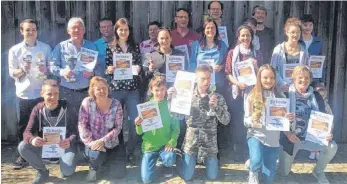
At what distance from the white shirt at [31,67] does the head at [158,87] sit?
4.60ft

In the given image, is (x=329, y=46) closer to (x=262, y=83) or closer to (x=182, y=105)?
(x=262, y=83)

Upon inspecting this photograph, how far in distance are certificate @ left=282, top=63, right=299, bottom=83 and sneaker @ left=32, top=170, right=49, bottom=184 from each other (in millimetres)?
3085

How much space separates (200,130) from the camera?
6.05 meters

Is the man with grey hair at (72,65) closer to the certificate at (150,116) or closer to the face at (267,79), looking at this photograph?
the certificate at (150,116)

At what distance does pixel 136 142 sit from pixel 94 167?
4.06ft

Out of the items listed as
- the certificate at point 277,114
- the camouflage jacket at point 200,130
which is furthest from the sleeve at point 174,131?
the certificate at point 277,114

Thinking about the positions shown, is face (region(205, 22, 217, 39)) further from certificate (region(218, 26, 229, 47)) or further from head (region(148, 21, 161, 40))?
head (region(148, 21, 161, 40))

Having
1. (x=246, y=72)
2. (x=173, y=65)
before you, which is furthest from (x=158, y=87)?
(x=246, y=72)

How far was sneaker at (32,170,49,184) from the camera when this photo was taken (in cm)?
599

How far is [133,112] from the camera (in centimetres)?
665

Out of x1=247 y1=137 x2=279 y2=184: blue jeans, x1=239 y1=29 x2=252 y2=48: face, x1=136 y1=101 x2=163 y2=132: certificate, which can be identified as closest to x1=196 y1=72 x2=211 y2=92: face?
x1=136 y1=101 x2=163 y2=132: certificate

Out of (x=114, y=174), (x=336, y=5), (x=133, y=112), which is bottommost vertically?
(x=114, y=174)

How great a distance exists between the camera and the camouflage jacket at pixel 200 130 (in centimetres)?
603

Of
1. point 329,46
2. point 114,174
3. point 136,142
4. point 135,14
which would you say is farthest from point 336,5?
point 114,174
